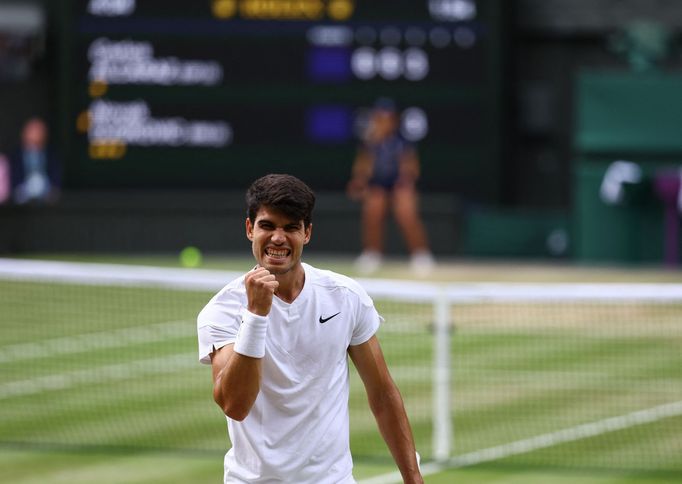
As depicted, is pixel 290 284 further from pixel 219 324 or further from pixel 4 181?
pixel 4 181

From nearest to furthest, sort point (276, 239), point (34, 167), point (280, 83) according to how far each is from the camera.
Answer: point (276, 239) < point (280, 83) < point (34, 167)

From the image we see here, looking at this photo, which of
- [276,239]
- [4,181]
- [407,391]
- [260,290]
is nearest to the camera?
[260,290]

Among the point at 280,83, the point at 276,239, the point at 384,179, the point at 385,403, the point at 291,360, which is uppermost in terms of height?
the point at 280,83

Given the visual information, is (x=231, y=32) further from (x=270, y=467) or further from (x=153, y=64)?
(x=270, y=467)

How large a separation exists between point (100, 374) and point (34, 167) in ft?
31.4

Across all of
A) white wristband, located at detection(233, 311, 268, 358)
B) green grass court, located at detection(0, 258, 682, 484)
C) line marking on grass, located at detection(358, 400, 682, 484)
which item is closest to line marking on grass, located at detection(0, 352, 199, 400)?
green grass court, located at detection(0, 258, 682, 484)

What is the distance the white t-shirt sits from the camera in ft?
13.8

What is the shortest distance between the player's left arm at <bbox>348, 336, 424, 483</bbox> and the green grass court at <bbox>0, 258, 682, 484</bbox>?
3.47 meters

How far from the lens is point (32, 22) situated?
20.1 metres

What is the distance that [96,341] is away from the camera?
1326 cm

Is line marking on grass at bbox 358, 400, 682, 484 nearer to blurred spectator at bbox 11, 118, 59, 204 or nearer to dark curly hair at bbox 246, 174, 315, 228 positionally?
dark curly hair at bbox 246, 174, 315, 228

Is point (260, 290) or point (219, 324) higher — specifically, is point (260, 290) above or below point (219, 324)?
above

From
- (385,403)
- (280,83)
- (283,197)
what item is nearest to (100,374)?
(385,403)

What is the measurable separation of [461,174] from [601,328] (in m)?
5.66
